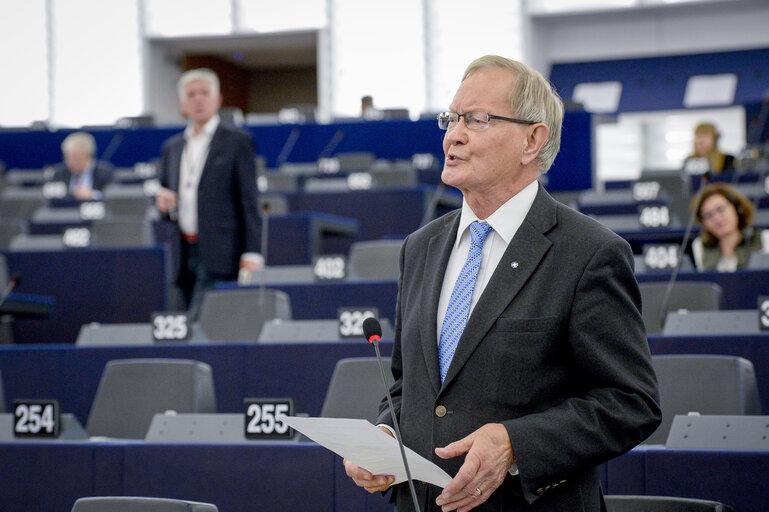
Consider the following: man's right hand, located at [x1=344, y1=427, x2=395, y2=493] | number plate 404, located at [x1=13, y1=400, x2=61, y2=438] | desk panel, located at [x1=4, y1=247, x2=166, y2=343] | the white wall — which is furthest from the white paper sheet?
the white wall

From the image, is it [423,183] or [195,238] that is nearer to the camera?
[195,238]

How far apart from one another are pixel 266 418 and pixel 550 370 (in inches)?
55.9

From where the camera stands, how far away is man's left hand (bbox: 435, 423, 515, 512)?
144 centimetres

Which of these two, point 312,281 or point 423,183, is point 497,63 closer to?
point 312,281

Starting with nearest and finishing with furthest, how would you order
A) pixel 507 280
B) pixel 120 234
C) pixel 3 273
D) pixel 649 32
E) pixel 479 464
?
pixel 479 464 < pixel 507 280 < pixel 3 273 < pixel 120 234 < pixel 649 32

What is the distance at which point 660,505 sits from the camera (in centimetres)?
198

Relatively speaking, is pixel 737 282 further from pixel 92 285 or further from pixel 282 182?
pixel 282 182

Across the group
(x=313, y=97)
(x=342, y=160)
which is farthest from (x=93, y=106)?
(x=342, y=160)

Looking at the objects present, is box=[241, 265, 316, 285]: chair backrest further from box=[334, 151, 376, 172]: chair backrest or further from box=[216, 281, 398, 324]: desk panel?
Answer: box=[334, 151, 376, 172]: chair backrest

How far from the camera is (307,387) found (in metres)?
3.73

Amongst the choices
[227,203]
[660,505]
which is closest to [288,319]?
[227,203]

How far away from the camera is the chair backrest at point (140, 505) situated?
201 cm

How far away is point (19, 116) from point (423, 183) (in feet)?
26.1

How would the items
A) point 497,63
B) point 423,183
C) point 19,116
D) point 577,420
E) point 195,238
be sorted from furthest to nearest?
point 19,116
point 423,183
point 195,238
point 497,63
point 577,420
